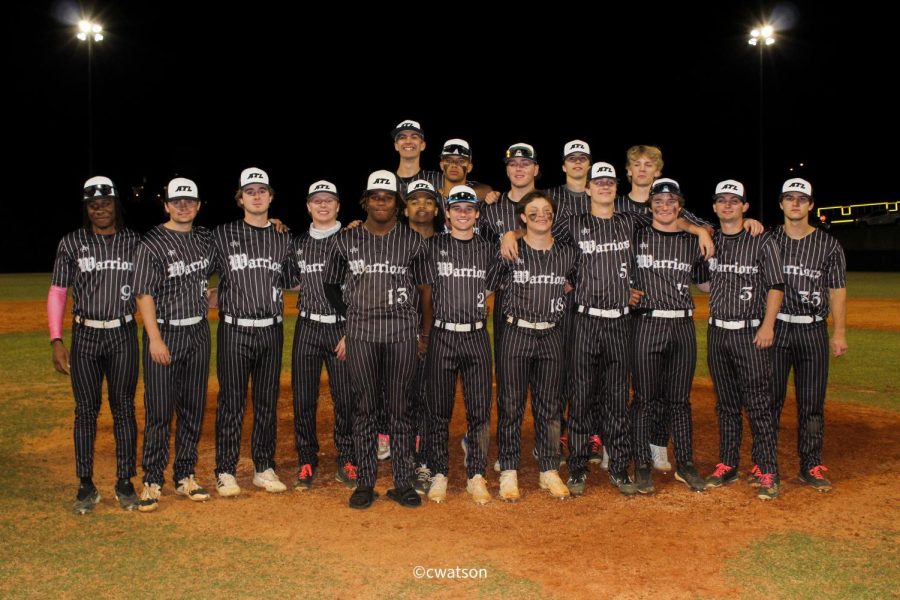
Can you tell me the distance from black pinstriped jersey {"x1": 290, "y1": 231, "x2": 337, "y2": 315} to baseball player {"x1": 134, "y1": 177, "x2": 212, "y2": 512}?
0.67 meters

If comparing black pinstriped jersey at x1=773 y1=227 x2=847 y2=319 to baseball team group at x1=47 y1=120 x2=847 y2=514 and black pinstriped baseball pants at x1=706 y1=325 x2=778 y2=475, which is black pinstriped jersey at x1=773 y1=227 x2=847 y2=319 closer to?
baseball team group at x1=47 y1=120 x2=847 y2=514

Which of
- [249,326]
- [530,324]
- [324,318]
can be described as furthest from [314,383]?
[530,324]

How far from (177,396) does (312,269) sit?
1.30 meters

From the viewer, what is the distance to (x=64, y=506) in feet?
17.5

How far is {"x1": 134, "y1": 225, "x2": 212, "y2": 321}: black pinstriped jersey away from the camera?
5293 millimetres

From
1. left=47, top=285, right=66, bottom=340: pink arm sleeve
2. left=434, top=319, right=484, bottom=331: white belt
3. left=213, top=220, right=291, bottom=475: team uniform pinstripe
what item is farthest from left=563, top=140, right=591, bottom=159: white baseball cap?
left=47, top=285, right=66, bottom=340: pink arm sleeve

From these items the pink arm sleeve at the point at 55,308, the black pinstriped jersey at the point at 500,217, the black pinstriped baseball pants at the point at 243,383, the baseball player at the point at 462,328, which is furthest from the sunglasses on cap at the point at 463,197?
the pink arm sleeve at the point at 55,308

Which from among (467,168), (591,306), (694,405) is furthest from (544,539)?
Answer: (694,405)

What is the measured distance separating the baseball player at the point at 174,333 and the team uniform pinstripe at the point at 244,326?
133mm

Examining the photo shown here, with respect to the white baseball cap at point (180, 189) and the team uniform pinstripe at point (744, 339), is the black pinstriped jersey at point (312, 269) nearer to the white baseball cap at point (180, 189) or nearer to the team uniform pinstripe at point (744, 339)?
the white baseball cap at point (180, 189)

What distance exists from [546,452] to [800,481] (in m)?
1.91

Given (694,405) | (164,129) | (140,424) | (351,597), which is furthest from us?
(164,129)

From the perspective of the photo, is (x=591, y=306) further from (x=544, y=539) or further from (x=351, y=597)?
(x=351, y=597)

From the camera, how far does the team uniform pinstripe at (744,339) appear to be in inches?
224
